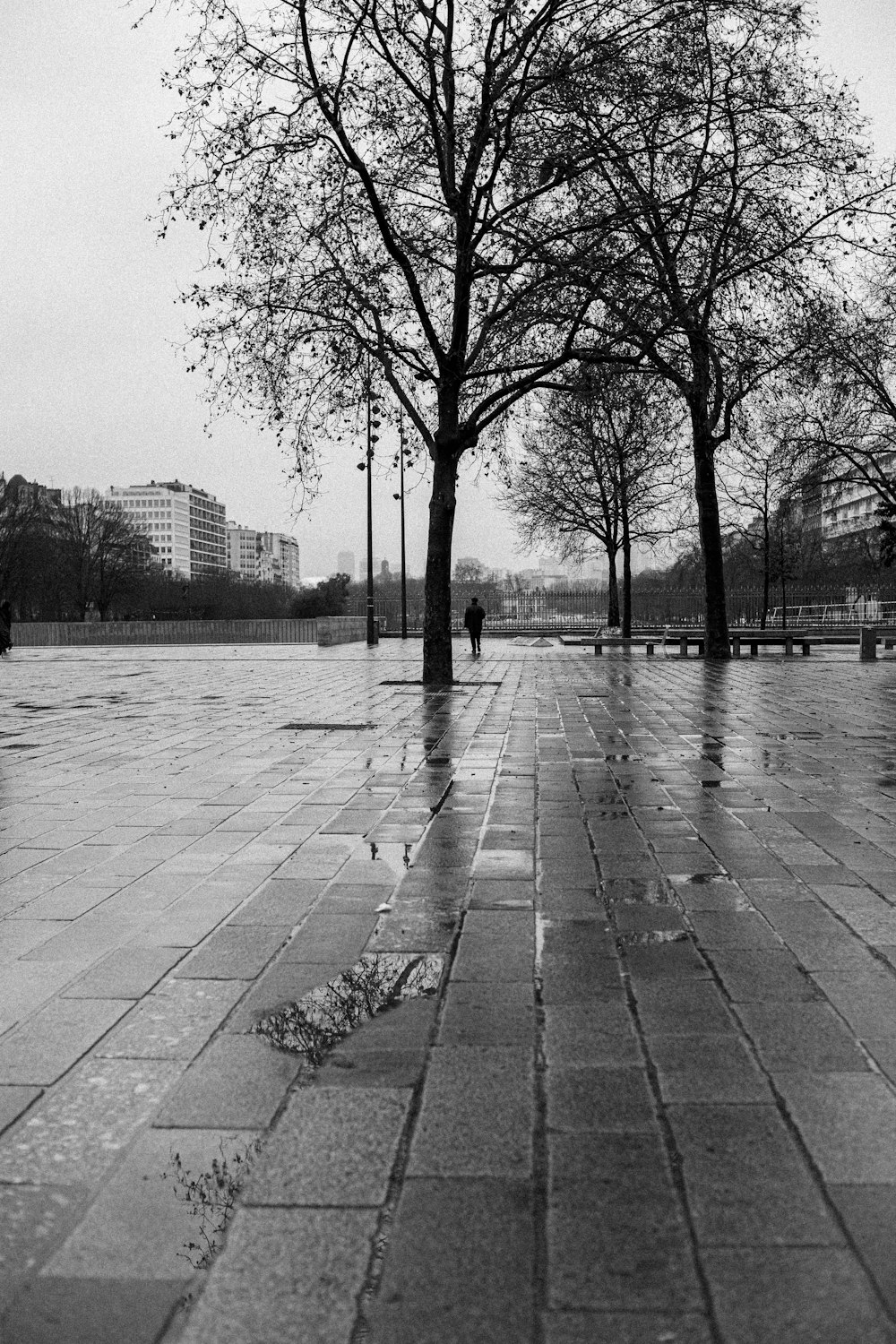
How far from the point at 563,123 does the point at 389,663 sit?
12048mm

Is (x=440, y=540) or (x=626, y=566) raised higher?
(x=626, y=566)

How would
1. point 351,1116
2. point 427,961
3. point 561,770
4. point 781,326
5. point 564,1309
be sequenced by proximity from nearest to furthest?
point 564,1309 < point 351,1116 < point 427,961 < point 561,770 < point 781,326

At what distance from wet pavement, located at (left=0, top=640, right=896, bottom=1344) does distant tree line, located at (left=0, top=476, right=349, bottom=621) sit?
54.3 m

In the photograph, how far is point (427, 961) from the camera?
391 centimetres

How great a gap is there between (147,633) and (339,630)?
15.6 m

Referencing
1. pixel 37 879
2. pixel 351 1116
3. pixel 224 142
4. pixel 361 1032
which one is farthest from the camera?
→ pixel 224 142

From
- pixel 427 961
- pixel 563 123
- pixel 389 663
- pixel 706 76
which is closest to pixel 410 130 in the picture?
pixel 563 123

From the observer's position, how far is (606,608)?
58000 mm

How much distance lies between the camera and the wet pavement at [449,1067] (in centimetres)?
200

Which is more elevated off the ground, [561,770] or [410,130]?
[410,130]

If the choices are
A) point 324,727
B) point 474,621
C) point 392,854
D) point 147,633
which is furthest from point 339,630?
point 392,854

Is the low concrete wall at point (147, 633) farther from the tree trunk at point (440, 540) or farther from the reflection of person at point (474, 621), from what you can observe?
the tree trunk at point (440, 540)

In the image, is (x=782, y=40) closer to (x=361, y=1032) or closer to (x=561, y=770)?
(x=561, y=770)

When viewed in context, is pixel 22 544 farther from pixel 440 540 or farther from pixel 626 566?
pixel 440 540
